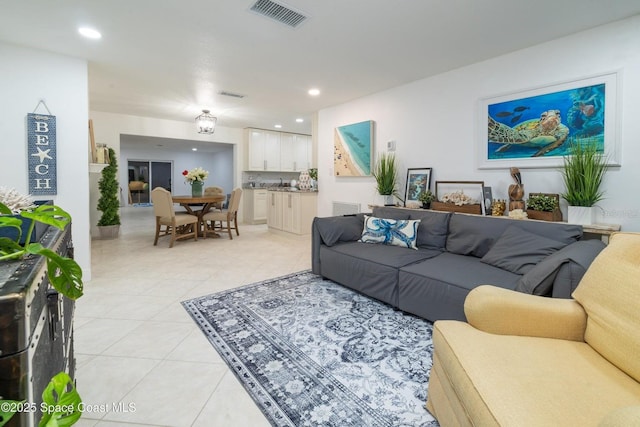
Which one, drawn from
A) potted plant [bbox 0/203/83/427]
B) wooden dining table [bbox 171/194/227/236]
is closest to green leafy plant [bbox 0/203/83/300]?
potted plant [bbox 0/203/83/427]

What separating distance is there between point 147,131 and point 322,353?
608 centimetres

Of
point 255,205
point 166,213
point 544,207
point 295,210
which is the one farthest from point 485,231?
point 255,205

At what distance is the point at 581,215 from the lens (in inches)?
94.0

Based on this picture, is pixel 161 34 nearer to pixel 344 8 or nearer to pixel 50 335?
pixel 344 8

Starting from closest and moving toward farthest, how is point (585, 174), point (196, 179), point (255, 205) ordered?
point (585, 174)
point (196, 179)
point (255, 205)

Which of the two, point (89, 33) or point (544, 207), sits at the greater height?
point (89, 33)

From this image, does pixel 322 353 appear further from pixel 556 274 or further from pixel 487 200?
pixel 487 200

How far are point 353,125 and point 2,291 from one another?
14.7ft

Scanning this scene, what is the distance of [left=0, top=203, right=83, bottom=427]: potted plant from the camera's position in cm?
52

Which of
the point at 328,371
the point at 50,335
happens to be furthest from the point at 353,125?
the point at 50,335

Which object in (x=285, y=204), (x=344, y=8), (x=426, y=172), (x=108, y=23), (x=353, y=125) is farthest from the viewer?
(x=285, y=204)

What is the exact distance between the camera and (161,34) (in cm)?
265

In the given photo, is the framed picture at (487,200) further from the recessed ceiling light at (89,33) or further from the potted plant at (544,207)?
the recessed ceiling light at (89,33)

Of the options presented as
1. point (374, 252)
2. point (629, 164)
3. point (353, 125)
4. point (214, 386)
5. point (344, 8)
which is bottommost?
point (214, 386)
